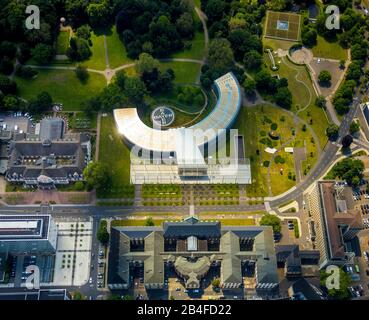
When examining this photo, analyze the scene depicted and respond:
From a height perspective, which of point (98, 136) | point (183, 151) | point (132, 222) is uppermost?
point (98, 136)

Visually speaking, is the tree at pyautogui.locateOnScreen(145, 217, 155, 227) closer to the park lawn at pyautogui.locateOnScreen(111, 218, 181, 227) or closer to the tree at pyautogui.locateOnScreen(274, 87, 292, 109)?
the park lawn at pyautogui.locateOnScreen(111, 218, 181, 227)

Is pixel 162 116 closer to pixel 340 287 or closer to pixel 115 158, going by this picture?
pixel 115 158

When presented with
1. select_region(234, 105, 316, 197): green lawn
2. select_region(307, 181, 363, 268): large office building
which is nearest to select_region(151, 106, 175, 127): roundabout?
select_region(234, 105, 316, 197): green lawn

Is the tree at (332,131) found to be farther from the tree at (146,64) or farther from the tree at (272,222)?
the tree at (146,64)

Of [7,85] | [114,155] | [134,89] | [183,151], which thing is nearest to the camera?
[183,151]

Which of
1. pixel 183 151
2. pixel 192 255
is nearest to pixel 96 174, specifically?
pixel 183 151

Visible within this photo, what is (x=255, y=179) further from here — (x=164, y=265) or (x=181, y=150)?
(x=164, y=265)
